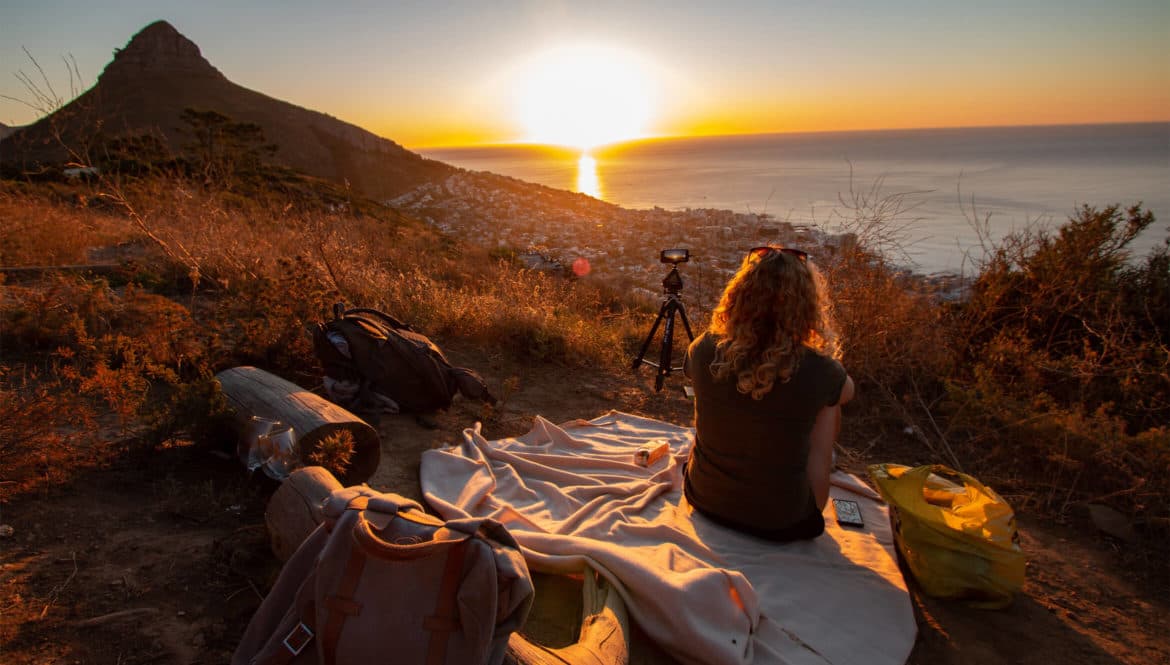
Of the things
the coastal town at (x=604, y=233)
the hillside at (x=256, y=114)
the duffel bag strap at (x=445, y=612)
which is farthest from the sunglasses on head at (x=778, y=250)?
the hillside at (x=256, y=114)

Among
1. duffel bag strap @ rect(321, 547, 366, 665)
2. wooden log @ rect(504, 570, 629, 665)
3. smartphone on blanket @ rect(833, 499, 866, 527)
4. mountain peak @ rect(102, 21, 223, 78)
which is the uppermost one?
mountain peak @ rect(102, 21, 223, 78)

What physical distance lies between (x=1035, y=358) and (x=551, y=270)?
31.5ft

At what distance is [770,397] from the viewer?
254 cm

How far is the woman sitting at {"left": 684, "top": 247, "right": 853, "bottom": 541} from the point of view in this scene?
252 centimetres

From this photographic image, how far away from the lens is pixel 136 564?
2271 millimetres

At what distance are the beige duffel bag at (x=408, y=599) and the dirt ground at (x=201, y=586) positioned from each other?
67cm

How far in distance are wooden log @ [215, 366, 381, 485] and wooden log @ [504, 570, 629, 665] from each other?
1.41m

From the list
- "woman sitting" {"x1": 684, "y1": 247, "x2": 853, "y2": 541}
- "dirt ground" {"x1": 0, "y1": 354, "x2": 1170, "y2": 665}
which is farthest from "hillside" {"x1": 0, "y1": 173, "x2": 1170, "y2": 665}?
"woman sitting" {"x1": 684, "y1": 247, "x2": 853, "y2": 541}

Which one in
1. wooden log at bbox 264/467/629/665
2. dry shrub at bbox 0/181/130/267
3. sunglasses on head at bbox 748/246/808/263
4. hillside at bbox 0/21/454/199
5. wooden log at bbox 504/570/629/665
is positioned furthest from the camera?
hillside at bbox 0/21/454/199

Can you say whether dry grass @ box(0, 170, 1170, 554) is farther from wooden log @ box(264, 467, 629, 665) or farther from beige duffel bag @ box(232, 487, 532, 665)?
beige duffel bag @ box(232, 487, 532, 665)

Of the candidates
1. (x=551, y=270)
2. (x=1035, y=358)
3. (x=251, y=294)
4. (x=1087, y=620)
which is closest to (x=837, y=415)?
(x=1087, y=620)

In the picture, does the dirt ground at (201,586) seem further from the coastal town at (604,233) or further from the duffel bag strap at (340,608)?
the coastal town at (604,233)

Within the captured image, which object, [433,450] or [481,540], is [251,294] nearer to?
[433,450]

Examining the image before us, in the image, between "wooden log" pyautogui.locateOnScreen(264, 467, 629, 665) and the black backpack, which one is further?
the black backpack
